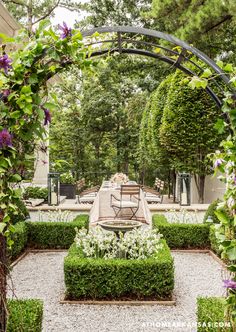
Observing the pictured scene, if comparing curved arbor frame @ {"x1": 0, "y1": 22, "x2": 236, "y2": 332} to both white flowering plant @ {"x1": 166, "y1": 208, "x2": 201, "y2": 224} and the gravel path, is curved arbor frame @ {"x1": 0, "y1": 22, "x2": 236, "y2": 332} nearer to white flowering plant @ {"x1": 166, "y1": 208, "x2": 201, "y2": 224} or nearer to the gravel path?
the gravel path

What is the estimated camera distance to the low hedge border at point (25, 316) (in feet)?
11.5

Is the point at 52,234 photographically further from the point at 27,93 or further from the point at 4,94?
the point at 27,93

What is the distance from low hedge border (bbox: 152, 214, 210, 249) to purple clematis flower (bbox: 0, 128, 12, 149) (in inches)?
242

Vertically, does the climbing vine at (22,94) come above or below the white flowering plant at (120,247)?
above

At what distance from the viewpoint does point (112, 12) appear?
66.2 ft

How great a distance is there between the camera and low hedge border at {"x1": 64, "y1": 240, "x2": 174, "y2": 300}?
18.4ft

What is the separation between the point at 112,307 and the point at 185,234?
11.9 feet

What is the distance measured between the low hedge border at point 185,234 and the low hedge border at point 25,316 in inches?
196

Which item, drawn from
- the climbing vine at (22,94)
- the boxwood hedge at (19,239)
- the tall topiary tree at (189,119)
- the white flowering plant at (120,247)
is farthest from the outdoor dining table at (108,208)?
the climbing vine at (22,94)

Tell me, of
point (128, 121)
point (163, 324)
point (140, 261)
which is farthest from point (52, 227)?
point (128, 121)

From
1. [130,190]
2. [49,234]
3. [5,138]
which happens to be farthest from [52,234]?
[5,138]

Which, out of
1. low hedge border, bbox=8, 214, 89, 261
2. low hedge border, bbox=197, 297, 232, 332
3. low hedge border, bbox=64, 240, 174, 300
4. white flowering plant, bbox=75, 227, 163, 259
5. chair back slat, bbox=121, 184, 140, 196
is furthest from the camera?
chair back slat, bbox=121, 184, 140, 196

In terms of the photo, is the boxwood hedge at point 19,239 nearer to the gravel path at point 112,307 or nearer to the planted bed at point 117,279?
the gravel path at point 112,307

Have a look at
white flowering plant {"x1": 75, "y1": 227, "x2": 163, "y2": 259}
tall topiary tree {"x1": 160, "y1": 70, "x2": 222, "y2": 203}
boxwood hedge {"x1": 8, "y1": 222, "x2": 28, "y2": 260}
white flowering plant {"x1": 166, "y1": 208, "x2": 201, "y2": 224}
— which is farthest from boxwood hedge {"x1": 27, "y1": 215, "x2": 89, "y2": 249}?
tall topiary tree {"x1": 160, "y1": 70, "x2": 222, "y2": 203}
